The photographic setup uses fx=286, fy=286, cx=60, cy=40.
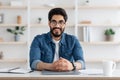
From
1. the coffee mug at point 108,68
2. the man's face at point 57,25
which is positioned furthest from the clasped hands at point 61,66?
the man's face at point 57,25

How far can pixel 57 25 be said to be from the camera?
2.86 metres

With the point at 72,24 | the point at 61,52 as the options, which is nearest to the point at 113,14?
the point at 72,24

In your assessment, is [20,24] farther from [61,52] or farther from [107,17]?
[61,52]

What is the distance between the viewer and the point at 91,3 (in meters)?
5.14

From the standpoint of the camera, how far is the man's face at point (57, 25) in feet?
9.31

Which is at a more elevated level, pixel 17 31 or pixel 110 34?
pixel 17 31

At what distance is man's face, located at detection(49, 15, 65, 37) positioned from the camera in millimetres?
2838

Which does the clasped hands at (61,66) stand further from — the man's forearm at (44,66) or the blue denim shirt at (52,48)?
the blue denim shirt at (52,48)

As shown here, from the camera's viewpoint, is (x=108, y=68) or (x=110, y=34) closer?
(x=108, y=68)

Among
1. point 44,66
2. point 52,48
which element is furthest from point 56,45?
point 44,66

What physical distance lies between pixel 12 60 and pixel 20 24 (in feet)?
2.13

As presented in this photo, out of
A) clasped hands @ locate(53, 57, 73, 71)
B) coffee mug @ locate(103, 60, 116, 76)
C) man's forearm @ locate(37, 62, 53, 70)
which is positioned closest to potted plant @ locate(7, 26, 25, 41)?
man's forearm @ locate(37, 62, 53, 70)

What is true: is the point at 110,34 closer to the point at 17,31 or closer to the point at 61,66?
the point at 17,31

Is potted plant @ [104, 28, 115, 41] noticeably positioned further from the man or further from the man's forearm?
the man's forearm
